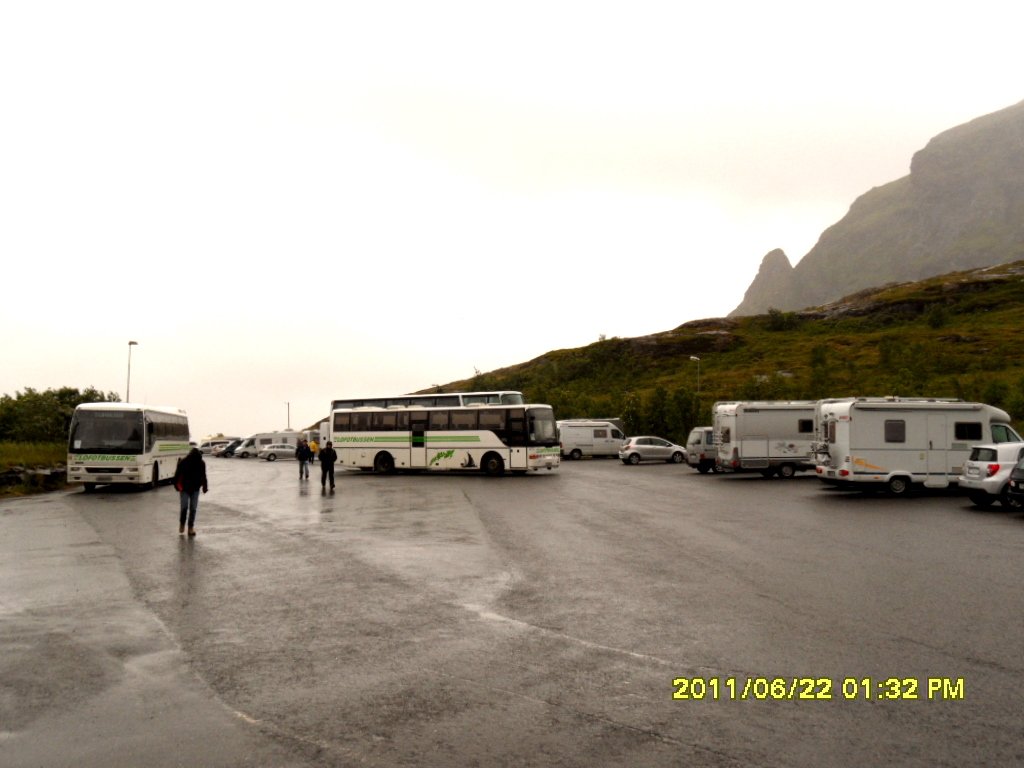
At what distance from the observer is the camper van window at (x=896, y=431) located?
25641 mm

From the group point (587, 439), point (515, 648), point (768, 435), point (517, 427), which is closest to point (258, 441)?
point (587, 439)

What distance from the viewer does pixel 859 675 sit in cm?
662

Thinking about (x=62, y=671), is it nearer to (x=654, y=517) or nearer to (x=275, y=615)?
(x=275, y=615)

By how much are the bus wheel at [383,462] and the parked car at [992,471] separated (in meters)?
25.0

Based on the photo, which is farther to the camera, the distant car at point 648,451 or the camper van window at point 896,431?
the distant car at point 648,451

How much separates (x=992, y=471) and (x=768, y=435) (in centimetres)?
1344

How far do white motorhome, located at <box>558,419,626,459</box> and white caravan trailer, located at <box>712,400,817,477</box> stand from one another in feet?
77.8

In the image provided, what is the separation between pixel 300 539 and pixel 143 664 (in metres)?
8.72

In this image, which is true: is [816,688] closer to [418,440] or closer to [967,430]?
[967,430]

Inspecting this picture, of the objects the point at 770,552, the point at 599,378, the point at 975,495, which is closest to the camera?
the point at 770,552

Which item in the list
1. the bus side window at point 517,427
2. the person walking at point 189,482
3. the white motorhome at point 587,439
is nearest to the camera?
the person walking at point 189,482

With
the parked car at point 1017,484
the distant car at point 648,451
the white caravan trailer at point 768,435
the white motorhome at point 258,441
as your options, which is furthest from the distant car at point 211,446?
the parked car at point 1017,484

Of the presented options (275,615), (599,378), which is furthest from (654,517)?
(599,378)

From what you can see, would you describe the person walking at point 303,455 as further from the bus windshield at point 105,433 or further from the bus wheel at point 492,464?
the bus wheel at point 492,464
